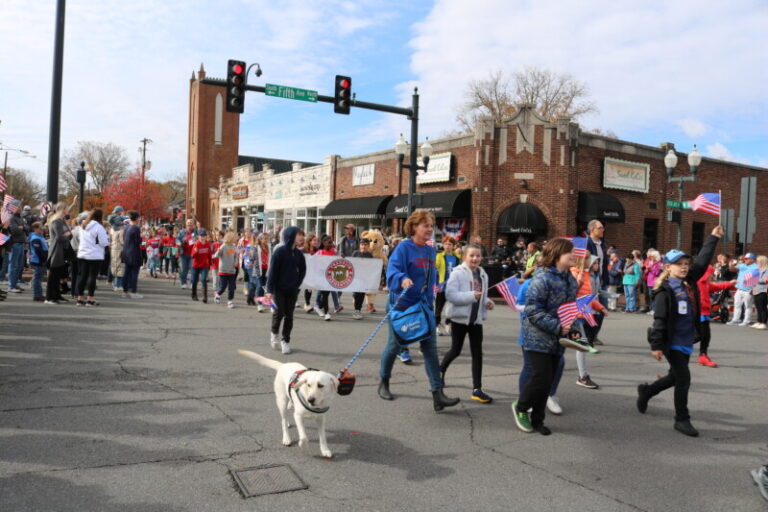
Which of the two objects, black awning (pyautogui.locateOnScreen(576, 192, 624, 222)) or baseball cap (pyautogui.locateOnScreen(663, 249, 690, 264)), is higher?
black awning (pyautogui.locateOnScreen(576, 192, 624, 222))

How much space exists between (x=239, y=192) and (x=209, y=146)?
1521 cm

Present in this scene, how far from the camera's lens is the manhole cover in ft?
12.0

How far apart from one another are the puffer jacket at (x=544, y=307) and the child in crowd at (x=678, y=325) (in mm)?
931

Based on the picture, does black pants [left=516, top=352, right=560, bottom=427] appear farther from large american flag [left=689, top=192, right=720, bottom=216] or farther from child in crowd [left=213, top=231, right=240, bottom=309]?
child in crowd [left=213, top=231, right=240, bottom=309]

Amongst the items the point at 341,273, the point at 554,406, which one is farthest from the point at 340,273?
the point at 554,406

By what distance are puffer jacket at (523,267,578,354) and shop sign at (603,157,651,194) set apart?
21.0 meters

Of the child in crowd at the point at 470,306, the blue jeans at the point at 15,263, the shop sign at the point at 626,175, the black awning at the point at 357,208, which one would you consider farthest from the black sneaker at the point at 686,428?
the black awning at the point at 357,208

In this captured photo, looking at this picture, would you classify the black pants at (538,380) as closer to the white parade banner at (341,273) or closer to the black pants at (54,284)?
the white parade banner at (341,273)

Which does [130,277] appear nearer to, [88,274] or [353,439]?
[88,274]

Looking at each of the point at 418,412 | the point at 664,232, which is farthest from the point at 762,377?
the point at 664,232

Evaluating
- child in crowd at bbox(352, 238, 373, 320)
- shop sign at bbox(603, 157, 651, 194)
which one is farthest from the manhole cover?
shop sign at bbox(603, 157, 651, 194)

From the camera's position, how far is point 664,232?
87.1 feet

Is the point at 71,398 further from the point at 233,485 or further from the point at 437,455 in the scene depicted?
the point at 437,455

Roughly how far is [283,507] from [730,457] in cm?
354
